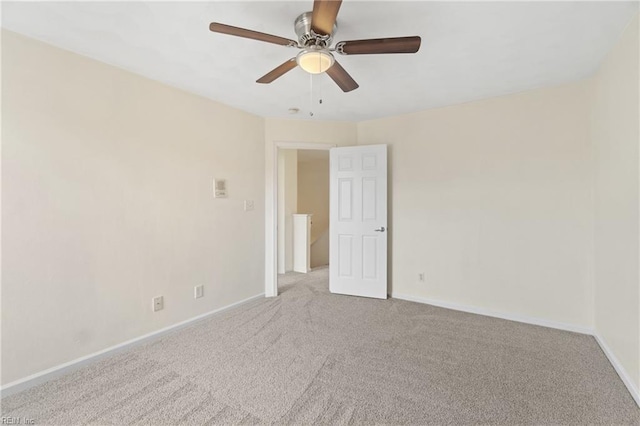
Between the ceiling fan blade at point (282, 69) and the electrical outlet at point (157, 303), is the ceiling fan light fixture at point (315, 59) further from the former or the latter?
the electrical outlet at point (157, 303)

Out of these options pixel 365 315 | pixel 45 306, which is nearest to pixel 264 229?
pixel 365 315

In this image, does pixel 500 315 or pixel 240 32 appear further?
pixel 500 315

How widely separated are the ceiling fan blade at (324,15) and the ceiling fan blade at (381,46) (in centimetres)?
15

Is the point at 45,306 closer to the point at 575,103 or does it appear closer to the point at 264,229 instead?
the point at 264,229

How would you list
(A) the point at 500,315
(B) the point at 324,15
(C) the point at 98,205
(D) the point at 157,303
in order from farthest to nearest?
(A) the point at 500,315 → (D) the point at 157,303 → (C) the point at 98,205 → (B) the point at 324,15

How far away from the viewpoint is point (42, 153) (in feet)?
6.67

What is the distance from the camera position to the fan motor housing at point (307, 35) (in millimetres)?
1687

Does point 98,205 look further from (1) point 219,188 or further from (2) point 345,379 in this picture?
(2) point 345,379

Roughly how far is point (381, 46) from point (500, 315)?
3.00 meters

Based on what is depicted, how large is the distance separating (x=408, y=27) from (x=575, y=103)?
2056 millimetres

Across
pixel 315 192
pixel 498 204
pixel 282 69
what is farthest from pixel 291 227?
pixel 282 69

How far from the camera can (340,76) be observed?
6.56ft

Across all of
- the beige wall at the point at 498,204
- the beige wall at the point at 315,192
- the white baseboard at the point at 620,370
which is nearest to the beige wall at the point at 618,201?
the white baseboard at the point at 620,370

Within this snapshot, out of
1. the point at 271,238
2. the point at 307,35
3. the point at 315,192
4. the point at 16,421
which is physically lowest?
the point at 16,421
